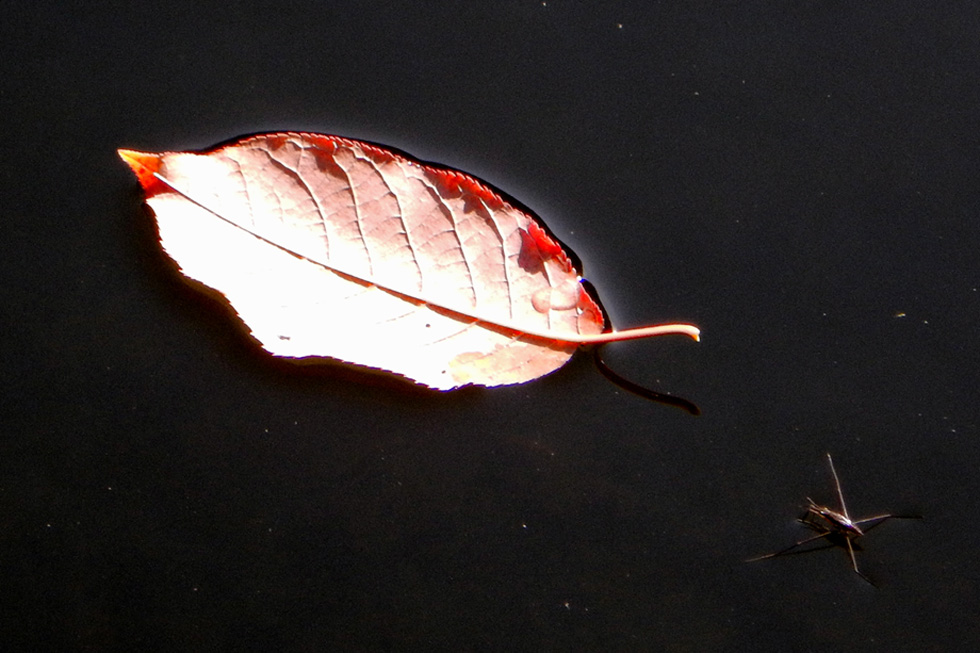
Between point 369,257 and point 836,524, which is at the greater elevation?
point 369,257

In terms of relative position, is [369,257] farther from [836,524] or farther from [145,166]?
[836,524]

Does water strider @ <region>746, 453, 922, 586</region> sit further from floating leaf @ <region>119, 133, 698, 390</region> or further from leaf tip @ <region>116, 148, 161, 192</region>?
leaf tip @ <region>116, 148, 161, 192</region>

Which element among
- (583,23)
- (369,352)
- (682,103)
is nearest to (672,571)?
(369,352)

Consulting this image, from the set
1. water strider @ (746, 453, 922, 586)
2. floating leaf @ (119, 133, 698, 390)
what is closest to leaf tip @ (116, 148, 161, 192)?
floating leaf @ (119, 133, 698, 390)

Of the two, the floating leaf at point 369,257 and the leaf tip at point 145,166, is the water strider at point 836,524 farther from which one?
the leaf tip at point 145,166

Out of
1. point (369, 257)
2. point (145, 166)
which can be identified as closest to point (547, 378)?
point (369, 257)

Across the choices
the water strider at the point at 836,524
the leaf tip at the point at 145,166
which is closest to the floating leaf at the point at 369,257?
the leaf tip at the point at 145,166
